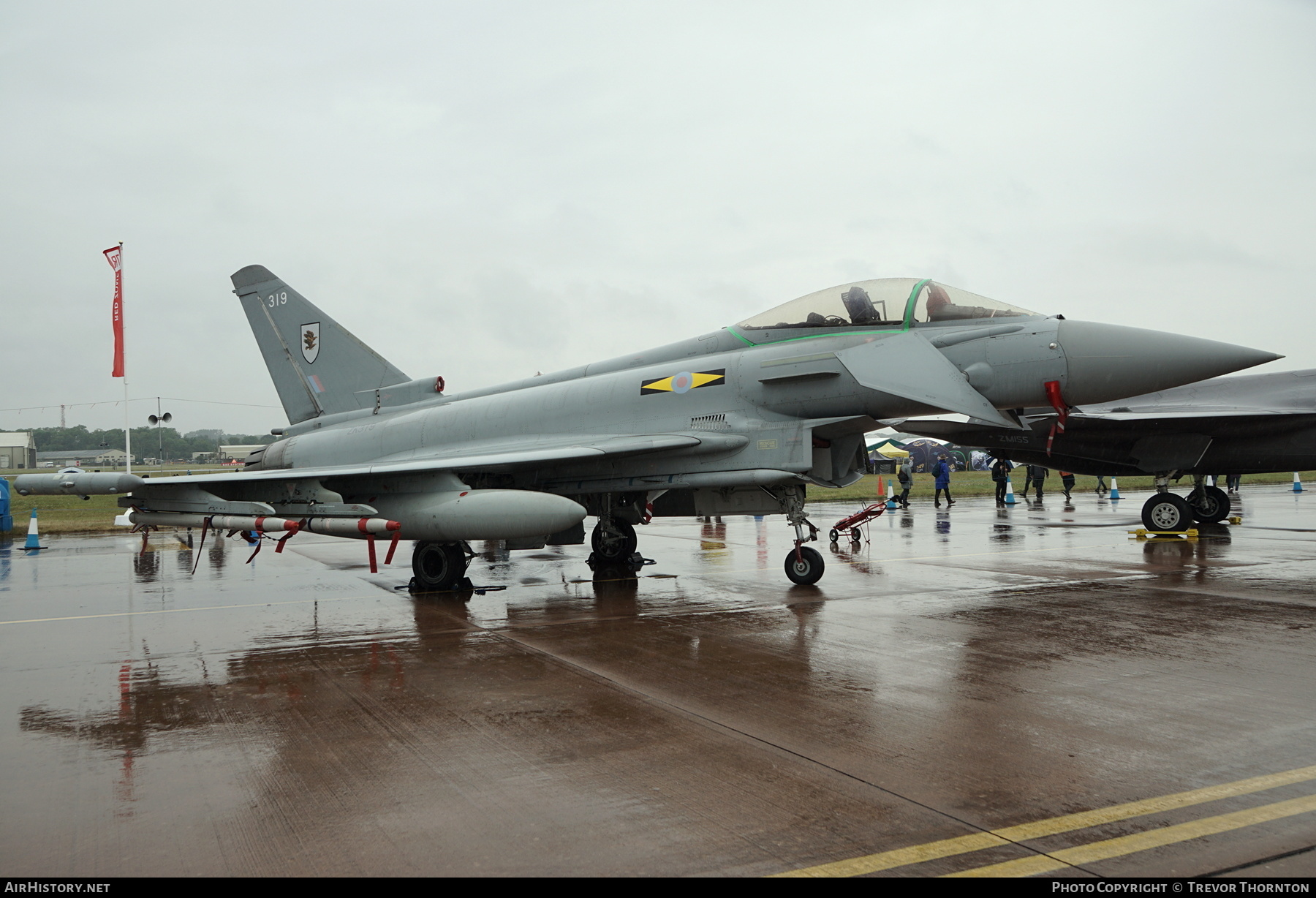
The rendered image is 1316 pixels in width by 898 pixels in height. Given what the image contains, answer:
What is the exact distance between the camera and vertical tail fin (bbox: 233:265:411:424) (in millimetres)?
12430

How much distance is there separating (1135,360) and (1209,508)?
9447mm

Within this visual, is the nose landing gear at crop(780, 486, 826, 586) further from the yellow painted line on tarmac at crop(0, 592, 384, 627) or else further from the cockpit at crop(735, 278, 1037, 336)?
the yellow painted line on tarmac at crop(0, 592, 384, 627)

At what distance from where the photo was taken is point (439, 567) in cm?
973

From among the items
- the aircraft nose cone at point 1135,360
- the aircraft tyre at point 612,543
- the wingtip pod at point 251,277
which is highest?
the wingtip pod at point 251,277

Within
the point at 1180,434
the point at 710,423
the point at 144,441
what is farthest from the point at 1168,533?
the point at 144,441

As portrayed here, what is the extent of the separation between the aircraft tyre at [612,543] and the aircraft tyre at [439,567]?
2.32 metres

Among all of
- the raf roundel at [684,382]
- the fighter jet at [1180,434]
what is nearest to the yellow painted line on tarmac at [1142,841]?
the raf roundel at [684,382]

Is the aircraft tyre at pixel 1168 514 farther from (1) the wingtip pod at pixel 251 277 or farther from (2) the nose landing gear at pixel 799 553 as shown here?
(1) the wingtip pod at pixel 251 277

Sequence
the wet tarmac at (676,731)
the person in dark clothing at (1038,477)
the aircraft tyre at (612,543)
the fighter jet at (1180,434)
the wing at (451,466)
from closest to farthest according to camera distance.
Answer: the wet tarmac at (676,731) < the wing at (451,466) < the aircraft tyre at (612,543) < the fighter jet at (1180,434) < the person in dark clothing at (1038,477)

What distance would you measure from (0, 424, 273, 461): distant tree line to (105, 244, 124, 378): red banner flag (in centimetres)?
4941

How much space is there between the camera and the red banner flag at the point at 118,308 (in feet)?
73.9

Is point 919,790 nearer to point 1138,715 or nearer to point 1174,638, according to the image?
point 1138,715
